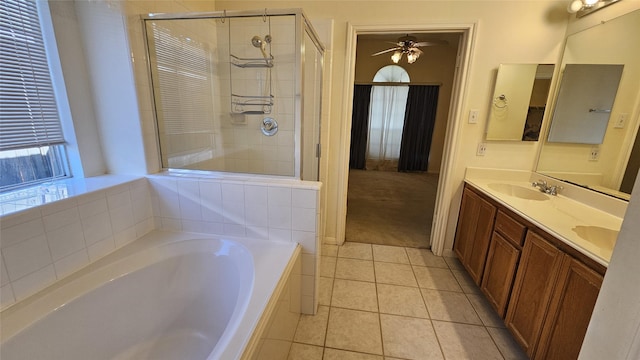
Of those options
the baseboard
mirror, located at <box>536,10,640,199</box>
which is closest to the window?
the baseboard

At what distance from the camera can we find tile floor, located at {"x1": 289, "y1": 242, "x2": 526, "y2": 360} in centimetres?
144

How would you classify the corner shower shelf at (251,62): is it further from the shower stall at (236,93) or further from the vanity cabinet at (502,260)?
the vanity cabinet at (502,260)

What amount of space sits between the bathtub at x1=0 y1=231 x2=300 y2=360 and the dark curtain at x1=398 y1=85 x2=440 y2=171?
5.21 m

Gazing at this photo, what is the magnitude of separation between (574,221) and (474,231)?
68cm

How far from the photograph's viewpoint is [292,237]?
1.54 m

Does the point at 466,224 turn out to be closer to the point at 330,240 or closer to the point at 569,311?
the point at 569,311

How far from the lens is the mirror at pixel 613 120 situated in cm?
142

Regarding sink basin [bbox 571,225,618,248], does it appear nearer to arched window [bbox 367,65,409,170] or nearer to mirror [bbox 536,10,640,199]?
mirror [bbox 536,10,640,199]

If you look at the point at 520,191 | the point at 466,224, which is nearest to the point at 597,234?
the point at 520,191

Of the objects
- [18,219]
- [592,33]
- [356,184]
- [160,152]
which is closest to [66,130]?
[160,152]

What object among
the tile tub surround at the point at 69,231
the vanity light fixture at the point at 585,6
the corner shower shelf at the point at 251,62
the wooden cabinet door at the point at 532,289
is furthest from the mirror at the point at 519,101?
the tile tub surround at the point at 69,231

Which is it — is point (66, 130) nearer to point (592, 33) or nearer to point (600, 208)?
point (600, 208)

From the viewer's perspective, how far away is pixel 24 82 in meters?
1.19

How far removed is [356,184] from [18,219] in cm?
441
